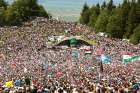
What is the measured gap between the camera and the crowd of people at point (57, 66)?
121 feet

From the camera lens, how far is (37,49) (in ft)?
231

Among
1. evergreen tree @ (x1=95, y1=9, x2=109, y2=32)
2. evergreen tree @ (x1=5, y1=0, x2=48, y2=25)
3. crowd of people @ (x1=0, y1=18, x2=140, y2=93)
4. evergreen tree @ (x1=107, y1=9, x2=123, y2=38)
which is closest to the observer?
crowd of people @ (x1=0, y1=18, x2=140, y2=93)

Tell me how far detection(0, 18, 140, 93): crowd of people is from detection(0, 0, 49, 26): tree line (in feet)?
32.1

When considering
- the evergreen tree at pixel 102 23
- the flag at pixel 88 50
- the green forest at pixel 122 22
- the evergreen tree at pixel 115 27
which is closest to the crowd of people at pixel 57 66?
the flag at pixel 88 50

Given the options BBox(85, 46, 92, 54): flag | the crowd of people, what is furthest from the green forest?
BBox(85, 46, 92, 54): flag

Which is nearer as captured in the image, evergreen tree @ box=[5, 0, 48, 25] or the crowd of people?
the crowd of people

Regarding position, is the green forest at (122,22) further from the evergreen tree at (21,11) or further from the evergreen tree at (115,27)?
the evergreen tree at (21,11)

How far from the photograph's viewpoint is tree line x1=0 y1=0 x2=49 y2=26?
99662 millimetres

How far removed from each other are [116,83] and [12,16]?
212 ft

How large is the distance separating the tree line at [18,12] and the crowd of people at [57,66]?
9.80 m

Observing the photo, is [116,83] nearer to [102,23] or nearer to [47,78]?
[47,78]

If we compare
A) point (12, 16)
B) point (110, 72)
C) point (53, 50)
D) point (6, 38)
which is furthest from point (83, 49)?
point (12, 16)

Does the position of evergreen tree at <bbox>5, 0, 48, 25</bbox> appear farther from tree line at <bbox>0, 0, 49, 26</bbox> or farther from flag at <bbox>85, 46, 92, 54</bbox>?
flag at <bbox>85, 46, 92, 54</bbox>

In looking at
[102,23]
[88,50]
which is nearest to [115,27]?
[102,23]
